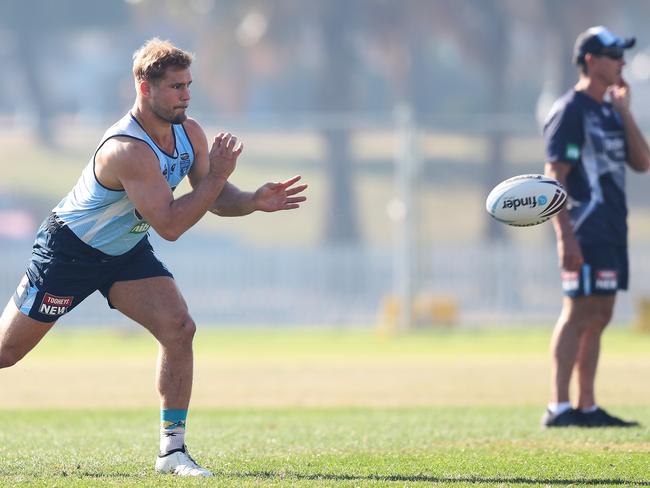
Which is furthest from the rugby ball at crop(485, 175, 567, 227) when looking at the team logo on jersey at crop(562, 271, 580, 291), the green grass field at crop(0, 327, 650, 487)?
the green grass field at crop(0, 327, 650, 487)

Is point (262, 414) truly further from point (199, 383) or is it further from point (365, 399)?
point (199, 383)

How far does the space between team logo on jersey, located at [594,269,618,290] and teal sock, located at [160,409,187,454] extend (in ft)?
11.4

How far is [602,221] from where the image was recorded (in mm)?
9602

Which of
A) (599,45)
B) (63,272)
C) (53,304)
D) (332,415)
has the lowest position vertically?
(332,415)

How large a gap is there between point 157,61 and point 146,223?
34.7 inches

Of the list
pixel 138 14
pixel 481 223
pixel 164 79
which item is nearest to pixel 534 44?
pixel 138 14

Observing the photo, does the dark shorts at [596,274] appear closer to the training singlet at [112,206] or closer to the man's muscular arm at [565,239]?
the man's muscular arm at [565,239]

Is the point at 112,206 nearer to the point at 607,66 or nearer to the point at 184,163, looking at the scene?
the point at 184,163

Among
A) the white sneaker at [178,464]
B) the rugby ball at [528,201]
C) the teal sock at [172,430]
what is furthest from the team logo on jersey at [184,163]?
the rugby ball at [528,201]

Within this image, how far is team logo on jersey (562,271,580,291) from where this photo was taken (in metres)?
9.55

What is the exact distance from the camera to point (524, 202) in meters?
8.38

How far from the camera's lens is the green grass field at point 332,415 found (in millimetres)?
7293

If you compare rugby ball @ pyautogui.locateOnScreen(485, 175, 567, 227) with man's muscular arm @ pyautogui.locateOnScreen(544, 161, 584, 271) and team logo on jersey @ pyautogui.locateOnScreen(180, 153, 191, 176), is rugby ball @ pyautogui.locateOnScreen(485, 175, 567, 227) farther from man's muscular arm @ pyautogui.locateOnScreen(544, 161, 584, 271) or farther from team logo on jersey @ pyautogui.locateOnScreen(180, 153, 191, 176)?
team logo on jersey @ pyautogui.locateOnScreen(180, 153, 191, 176)

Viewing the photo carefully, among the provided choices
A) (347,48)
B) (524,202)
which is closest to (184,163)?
(524,202)
